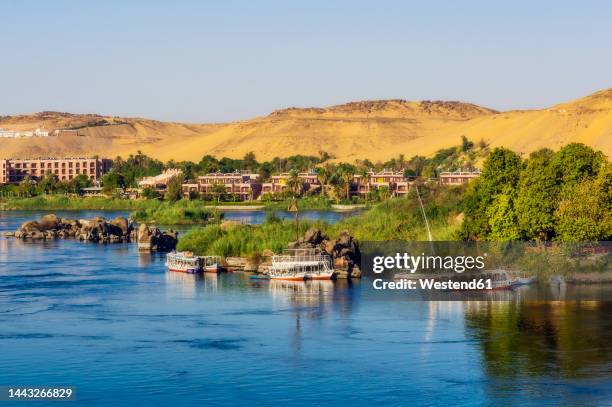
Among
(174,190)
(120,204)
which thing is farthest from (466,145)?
(120,204)

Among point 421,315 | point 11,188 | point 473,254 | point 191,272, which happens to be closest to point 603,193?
point 473,254

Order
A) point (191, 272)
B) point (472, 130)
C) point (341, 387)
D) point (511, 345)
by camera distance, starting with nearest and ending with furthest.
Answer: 1. point (341, 387)
2. point (511, 345)
3. point (191, 272)
4. point (472, 130)

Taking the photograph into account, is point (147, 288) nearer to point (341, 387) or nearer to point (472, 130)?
point (341, 387)

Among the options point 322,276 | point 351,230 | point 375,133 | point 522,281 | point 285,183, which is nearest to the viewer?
point 522,281

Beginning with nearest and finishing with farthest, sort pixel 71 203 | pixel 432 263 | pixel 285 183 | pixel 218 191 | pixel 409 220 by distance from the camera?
pixel 432 263 < pixel 409 220 < pixel 71 203 < pixel 218 191 < pixel 285 183

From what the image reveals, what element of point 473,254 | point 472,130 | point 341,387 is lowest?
point 341,387

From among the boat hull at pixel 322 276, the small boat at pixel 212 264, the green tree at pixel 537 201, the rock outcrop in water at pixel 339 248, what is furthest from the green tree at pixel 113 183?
the green tree at pixel 537 201

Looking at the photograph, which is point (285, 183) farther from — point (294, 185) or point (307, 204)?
point (307, 204)

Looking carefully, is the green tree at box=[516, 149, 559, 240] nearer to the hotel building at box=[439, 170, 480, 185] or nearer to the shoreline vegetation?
the shoreline vegetation

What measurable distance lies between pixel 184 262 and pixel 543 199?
14028mm

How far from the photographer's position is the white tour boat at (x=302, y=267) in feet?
137

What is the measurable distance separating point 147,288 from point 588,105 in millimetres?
90376

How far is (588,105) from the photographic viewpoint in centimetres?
12244

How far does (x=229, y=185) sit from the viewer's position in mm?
105250
